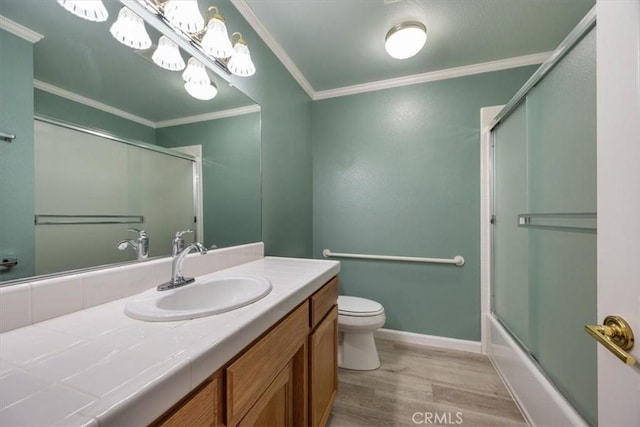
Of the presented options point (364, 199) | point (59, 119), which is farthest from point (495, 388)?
point (59, 119)

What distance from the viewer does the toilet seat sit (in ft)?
5.37

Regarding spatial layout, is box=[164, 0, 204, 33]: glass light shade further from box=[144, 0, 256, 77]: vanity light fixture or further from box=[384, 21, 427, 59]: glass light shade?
box=[384, 21, 427, 59]: glass light shade

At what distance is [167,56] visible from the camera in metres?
1.01

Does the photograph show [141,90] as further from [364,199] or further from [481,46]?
[481,46]

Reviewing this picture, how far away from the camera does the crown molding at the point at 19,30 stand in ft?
1.97

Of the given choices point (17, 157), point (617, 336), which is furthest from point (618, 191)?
point (17, 157)

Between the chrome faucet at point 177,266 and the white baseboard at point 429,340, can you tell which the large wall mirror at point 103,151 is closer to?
the chrome faucet at point 177,266

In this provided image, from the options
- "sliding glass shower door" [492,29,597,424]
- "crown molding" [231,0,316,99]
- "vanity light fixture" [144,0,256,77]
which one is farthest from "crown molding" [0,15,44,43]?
"sliding glass shower door" [492,29,597,424]

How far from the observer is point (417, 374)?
1640 millimetres

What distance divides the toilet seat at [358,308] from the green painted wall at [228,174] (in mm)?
801

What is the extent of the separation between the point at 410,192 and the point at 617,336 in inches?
65.5

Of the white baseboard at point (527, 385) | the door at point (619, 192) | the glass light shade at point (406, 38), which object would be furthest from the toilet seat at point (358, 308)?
the glass light shade at point (406, 38)

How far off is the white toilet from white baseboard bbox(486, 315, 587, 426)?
2.49 feet

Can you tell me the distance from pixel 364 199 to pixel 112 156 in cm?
176
